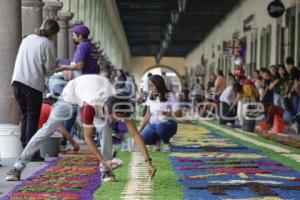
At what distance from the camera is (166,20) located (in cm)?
5247

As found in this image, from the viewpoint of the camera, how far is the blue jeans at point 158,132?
43.9 feet

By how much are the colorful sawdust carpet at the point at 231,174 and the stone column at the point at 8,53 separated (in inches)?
101

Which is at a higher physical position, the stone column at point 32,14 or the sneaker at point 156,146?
the stone column at point 32,14

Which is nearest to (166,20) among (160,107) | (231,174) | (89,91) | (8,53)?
(160,107)

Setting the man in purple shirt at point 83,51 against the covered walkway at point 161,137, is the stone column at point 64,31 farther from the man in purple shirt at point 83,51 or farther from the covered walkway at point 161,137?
the man in purple shirt at point 83,51

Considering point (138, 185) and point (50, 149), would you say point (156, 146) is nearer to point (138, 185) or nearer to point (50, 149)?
point (50, 149)

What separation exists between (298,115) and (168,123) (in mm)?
7542

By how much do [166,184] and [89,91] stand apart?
1.39 metres

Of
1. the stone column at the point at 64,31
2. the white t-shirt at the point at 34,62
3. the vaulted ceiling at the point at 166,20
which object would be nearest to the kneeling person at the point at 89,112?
the white t-shirt at the point at 34,62

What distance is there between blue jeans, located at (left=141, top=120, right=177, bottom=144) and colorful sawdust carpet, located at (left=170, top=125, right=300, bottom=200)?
31 cm

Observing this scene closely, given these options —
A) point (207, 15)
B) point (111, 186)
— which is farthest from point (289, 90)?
point (207, 15)

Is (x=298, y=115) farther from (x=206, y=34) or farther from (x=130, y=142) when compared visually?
(x=206, y=34)

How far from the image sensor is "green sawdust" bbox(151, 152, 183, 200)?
25.4ft

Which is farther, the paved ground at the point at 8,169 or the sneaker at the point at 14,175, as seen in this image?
the sneaker at the point at 14,175
